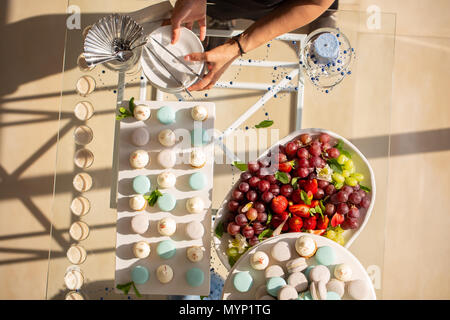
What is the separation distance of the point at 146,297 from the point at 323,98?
3.18ft

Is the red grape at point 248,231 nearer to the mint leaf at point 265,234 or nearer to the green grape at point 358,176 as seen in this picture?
the mint leaf at point 265,234

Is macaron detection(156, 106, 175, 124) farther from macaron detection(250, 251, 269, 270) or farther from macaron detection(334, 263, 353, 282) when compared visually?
macaron detection(334, 263, 353, 282)

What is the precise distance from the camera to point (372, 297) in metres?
0.98

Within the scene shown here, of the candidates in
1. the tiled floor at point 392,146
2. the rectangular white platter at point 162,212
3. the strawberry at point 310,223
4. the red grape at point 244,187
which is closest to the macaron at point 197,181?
the rectangular white platter at point 162,212

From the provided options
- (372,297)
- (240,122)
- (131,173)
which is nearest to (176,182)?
(131,173)

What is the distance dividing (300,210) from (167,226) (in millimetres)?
400

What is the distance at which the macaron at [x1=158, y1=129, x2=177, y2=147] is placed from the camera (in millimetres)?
1107

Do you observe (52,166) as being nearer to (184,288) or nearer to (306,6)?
(184,288)

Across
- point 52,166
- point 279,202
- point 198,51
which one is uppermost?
point 198,51

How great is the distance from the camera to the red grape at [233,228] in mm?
1096

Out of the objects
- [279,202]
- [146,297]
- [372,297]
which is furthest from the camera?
[146,297]

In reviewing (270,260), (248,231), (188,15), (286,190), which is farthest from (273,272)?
(188,15)

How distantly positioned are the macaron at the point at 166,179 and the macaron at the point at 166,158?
1.0 inches

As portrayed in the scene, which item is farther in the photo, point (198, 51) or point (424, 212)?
point (424, 212)
